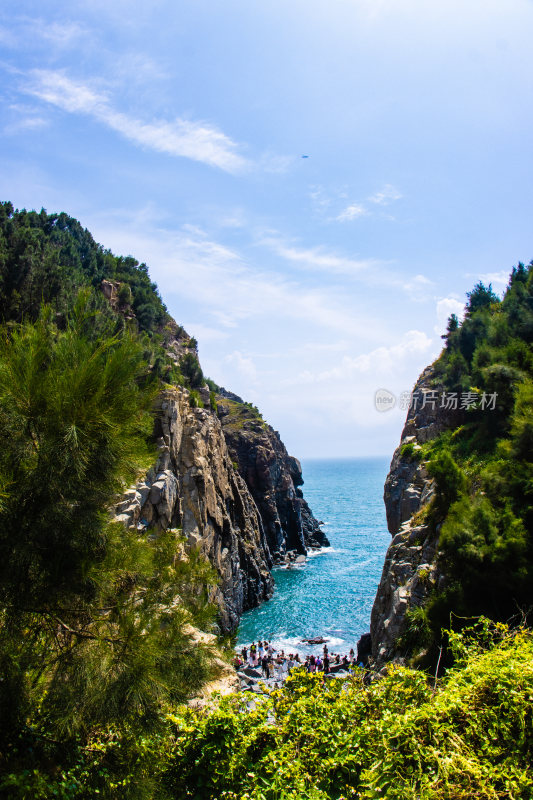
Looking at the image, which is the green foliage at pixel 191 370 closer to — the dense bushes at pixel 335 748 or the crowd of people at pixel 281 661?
the crowd of people at pixel 281 661

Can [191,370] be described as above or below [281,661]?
above

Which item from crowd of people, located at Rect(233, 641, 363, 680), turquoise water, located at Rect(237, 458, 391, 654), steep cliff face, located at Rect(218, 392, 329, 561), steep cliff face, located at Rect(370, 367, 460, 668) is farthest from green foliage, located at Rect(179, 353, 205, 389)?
crowd of people, located at Rect(233, 641, 363, 680)

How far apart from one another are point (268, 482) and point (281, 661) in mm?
34953

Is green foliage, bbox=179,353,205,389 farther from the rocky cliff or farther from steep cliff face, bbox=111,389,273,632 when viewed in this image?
steep cliff face, bbox=111,389,273,632

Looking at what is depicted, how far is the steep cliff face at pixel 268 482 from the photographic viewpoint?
63594mm

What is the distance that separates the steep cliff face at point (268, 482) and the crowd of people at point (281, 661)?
29815 mm

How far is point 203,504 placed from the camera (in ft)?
113

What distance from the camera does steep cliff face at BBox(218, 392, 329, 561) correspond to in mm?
63594

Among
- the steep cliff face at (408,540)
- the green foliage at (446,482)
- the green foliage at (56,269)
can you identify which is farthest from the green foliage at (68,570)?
the green foliage at (446,482)

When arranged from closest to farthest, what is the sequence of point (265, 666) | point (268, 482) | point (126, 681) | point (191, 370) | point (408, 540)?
point (126, 681) → point (408, 540) → point (265, 666) → point (191, 370) → point (268, 482)

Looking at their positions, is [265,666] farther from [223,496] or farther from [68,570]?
[68,570]

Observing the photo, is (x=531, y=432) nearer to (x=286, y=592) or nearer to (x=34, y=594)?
(x=34, y=594)

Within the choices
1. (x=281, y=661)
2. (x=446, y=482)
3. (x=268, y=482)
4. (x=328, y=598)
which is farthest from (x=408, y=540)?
(x=268, y=482)

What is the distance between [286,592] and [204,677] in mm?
45542
